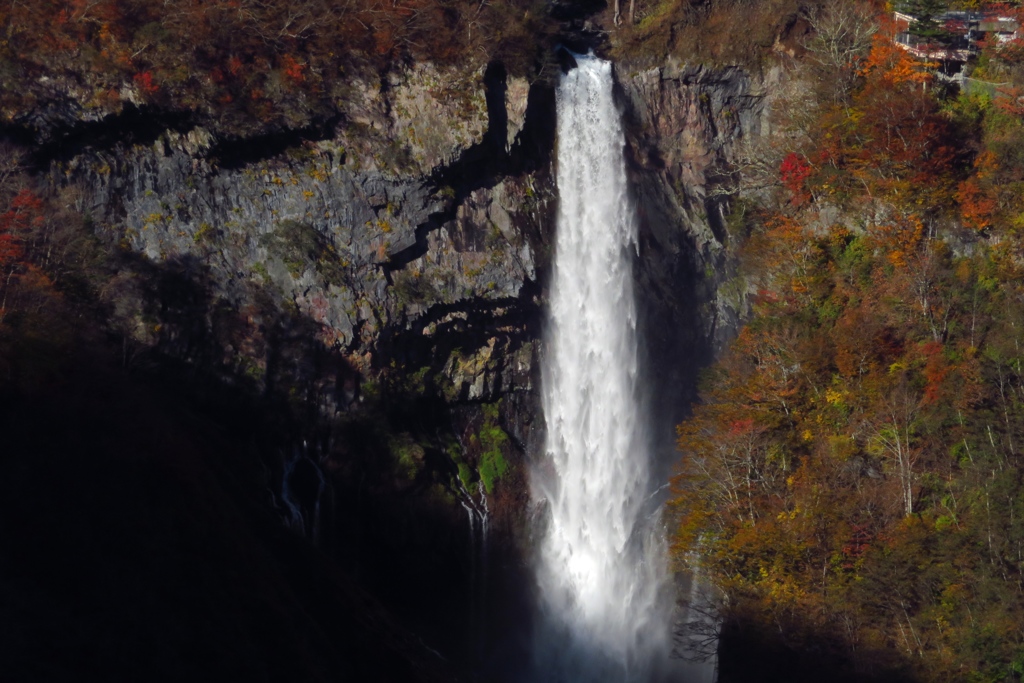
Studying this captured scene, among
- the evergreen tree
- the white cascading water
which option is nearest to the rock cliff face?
the white cascading water

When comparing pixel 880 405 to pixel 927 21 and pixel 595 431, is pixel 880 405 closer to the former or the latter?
pixel 595 431

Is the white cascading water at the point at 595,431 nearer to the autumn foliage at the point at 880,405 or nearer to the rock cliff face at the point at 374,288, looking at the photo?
the rock cliff face at the point at 374,288

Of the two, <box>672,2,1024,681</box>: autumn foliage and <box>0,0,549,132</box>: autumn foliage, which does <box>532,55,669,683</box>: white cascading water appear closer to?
<box>672,2,1024,681</box>: autumn foliage

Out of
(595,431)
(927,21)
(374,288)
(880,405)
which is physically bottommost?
(880,405)

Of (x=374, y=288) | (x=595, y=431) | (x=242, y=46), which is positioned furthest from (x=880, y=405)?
(x=242, y=46)

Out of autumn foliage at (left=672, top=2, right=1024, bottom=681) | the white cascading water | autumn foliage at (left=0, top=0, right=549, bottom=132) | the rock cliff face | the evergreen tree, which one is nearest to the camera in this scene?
autumn foliage at (left=672, top=2, right=1024, bottom=681)
